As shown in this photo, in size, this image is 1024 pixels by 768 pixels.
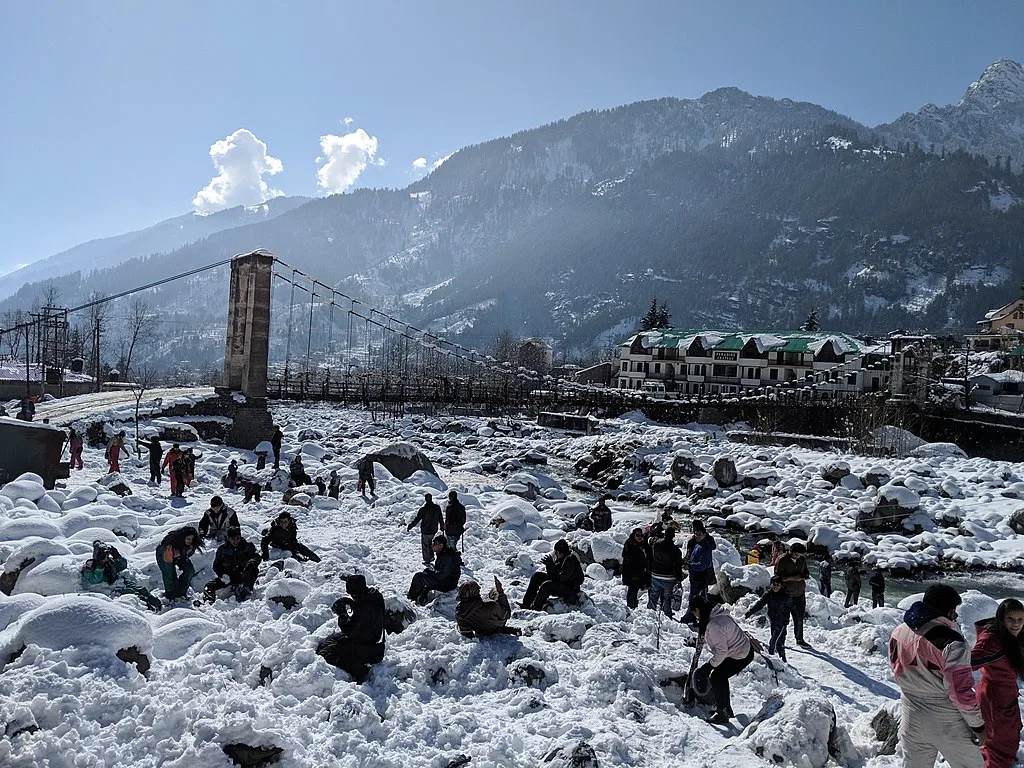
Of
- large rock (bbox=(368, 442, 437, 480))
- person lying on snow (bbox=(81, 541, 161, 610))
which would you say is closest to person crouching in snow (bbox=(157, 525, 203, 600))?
person lying on snow (bbox=(81, 541, 161, 610))

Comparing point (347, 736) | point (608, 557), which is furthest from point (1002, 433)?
point (347, 736)

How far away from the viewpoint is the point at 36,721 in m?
5.38

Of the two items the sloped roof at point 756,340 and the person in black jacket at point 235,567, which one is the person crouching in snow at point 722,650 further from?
the sloped roof at point 756,340

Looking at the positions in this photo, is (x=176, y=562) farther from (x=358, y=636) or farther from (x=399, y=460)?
(x=399, y=460)

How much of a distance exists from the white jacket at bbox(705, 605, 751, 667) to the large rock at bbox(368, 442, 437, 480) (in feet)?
56.9

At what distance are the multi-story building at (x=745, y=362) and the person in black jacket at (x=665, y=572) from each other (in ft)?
177

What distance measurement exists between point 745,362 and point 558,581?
207 ft

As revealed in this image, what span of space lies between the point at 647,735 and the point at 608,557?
7.28 m

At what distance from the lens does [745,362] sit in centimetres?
6800

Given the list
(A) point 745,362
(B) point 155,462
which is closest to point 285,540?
(B) point 155,462

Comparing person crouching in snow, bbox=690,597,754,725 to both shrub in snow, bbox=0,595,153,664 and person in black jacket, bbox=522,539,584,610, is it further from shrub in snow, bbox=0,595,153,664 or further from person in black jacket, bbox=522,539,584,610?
shrub in snow, bbox=0,595,153,664

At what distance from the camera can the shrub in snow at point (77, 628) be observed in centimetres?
622

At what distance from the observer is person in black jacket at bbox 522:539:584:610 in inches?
396

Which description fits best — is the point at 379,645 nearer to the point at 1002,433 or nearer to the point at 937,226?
the point at 1002,433
